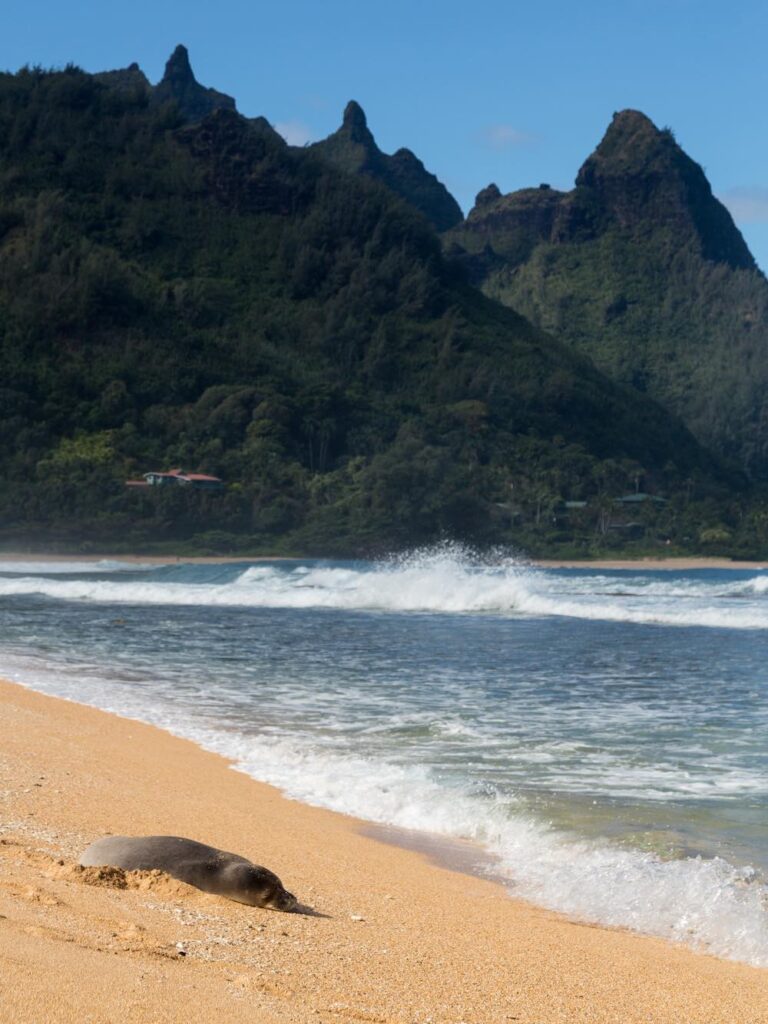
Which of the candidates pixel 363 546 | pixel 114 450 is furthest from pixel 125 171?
pixel 363 546

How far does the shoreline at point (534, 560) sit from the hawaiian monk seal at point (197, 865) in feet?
191

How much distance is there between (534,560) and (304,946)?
3012 inches

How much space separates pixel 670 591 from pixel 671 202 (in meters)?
160

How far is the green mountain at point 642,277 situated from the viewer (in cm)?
15888

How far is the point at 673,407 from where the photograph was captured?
154 metres

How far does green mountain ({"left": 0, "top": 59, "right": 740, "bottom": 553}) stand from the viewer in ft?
259

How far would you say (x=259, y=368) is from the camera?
98500 millimetres

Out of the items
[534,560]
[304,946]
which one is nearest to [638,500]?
[534,560]

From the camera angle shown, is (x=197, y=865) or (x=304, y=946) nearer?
(x=304, y=946)

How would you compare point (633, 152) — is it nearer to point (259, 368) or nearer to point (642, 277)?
point (642, 277)

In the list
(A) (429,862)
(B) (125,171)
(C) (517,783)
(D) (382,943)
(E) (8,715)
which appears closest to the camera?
(D) (382,943)

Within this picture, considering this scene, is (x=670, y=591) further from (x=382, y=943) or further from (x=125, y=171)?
(x=125, y=171)

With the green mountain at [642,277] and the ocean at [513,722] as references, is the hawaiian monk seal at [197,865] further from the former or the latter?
the green mountain at [642,277]

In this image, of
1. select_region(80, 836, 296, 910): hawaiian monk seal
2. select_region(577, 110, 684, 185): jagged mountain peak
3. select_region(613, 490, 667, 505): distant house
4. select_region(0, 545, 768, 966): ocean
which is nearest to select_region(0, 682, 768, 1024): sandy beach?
select_region(80, 836, 296, 910): hawaiian monk seal
